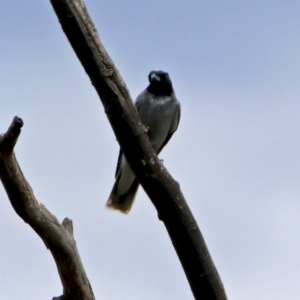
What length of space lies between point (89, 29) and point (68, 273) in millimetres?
1521

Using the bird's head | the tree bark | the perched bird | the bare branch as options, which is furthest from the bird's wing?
the tree bark

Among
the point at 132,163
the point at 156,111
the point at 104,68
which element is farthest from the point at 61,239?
the point at 156,111

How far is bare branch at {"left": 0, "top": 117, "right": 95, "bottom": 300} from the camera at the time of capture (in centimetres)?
319

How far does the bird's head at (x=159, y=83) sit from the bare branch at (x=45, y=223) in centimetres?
434

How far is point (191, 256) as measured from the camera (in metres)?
2.53

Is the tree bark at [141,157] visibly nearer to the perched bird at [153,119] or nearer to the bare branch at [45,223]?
the bare branch at [45,223]

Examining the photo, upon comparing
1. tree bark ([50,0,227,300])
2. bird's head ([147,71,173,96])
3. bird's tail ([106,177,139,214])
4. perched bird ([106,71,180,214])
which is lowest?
tree bark ([50,0,227,300])

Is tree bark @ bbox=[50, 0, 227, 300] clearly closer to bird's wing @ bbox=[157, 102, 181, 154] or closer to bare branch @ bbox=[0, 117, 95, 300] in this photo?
bare branch @ bbox=[0, 117, 95, 300]

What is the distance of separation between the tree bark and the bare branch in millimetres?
660

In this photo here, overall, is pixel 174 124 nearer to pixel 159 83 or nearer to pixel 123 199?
pixel 159 83

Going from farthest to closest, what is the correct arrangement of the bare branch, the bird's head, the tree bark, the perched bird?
the bird's head
the perched bird
the bare branch
the tree bark

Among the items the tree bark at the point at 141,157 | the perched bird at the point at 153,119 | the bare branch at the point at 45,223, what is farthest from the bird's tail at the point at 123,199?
the tree bark at the point at 141,157

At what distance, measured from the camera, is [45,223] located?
3385mm

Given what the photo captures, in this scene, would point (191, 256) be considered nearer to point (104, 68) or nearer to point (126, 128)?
point (126, 128)
